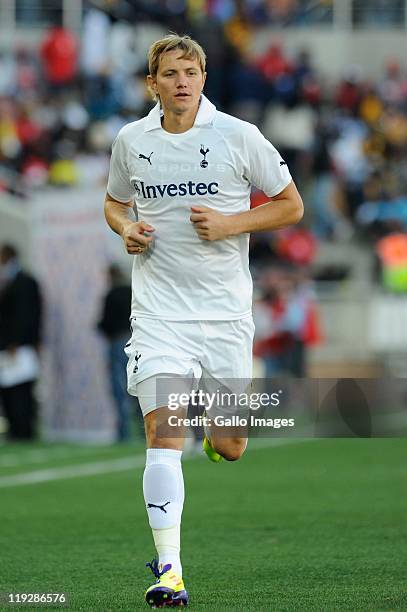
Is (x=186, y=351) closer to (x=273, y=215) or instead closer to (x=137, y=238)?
(x=137, y=238)

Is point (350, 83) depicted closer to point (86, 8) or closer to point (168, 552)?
point (86, 8)

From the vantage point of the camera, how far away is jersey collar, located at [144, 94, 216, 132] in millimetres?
7223

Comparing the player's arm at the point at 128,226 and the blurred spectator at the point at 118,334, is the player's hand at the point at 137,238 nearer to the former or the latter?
the player's arm at the point at 128,226

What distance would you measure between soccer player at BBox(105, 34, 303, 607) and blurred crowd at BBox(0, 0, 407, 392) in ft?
49.5

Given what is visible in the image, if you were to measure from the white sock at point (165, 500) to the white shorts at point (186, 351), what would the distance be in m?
0.23

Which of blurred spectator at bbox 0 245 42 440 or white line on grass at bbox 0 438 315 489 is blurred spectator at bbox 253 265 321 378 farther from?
white line on grass at bbox 0 438 315 489

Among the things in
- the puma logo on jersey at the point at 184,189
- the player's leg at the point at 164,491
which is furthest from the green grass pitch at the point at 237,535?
→ the puma logo on jersey at the point at 184,189

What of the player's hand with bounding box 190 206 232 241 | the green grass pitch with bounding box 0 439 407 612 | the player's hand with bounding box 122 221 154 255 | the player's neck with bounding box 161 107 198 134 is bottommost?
the green grass pitch with bounding box 0 439 407 612

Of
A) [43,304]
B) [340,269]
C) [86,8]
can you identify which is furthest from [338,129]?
[43,304]

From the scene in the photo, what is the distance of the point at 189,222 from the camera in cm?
718

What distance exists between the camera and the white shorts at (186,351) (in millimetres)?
7094

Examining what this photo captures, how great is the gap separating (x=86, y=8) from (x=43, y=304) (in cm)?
1215

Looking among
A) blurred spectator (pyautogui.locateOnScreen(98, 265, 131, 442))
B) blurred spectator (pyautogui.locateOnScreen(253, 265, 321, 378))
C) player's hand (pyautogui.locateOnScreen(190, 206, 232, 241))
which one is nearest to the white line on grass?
blurred spectator (pyautogui.locateOnScreen(98, 265, 131, 442))

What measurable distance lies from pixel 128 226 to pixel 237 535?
304cm
